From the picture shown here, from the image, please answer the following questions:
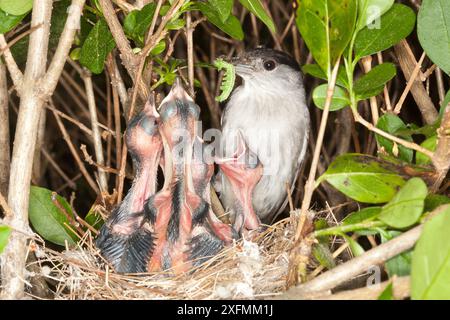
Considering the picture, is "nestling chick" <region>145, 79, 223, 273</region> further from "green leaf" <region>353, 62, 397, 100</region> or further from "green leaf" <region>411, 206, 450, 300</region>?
"green leaf" <region>411, 206, 450, 300</region>

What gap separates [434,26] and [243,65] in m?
0.94

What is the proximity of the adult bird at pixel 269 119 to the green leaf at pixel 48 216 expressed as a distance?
65 centimetres

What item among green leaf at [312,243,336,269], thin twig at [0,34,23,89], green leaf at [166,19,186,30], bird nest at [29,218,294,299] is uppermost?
green leaf at [166,19,186,30]

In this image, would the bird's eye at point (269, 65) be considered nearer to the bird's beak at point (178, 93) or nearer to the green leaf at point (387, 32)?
the bird's beak at point (178, 93)

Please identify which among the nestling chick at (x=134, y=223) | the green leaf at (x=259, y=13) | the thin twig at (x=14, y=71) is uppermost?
the green leaf at (x=259, y=13)

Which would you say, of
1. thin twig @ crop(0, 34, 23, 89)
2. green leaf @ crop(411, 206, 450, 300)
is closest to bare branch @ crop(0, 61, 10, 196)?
thin twig @ crop(0, 34, 23, 89)

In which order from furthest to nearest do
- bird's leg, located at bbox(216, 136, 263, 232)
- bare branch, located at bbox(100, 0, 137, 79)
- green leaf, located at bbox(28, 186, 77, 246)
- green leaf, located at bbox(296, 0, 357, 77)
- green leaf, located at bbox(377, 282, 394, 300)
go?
bird's leg, located at bbox(216, 136, 263, 232) → green leaf, located at bbox(28, 186, 77, 246) → bare branch, located at bbox(100, 0, 137, 79) → green leaf, located at bbox(296, 0, 357, 77) → green leaf, located at bbox(377, 282, 394, 300)

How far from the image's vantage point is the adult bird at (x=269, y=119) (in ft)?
9.07

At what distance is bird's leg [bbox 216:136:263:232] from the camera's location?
93.9 inches

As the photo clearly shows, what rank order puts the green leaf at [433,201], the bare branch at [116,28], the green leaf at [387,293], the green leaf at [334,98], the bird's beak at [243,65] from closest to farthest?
the green leaf at [387,293] → the green leaf at [433,201] → the green leaf at [334,98] → the bare branch at [116,28] → the bird's beak at [243,65]

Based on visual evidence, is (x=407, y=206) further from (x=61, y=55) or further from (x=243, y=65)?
(x=243, y=65)

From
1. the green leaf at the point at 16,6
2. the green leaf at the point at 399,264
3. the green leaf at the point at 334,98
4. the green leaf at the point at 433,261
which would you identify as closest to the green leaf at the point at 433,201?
the green leaf at the point at 399,264

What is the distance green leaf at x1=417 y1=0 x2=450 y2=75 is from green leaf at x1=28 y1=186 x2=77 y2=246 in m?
1.04
